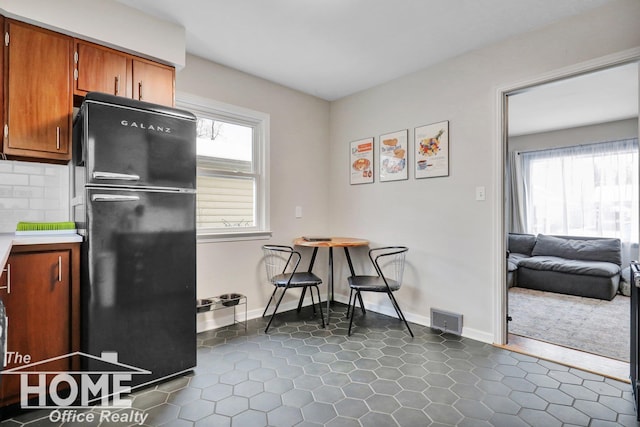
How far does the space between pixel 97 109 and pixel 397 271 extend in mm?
2836

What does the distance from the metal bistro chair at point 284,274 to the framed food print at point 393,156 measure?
1.27 meters

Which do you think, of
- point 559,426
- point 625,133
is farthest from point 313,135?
point 625,133

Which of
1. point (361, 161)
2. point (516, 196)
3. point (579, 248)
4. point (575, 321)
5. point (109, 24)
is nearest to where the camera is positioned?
point (109, 24)

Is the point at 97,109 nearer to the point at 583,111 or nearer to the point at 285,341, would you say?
the point at 285,341

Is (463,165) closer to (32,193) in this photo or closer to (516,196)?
(32,193)

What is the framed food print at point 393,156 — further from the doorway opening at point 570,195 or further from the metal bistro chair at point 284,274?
the metal bistro chair at point 284,274

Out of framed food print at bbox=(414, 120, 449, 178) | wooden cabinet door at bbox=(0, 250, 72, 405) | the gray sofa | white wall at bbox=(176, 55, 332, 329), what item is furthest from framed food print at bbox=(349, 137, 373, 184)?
wooden cabinet door at bbox=(0, 250, 72, 405)

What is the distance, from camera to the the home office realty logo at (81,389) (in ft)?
5.82

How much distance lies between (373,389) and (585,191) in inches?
208

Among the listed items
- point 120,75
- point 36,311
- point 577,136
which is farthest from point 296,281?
point 577,136

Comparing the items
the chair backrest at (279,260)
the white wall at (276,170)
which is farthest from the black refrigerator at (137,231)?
the chair backrest at (279,260)

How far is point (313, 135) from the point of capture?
157 inches

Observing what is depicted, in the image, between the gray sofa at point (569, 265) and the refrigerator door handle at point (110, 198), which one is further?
the gray sofa at point (569, 265)

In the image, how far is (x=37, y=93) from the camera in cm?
199
